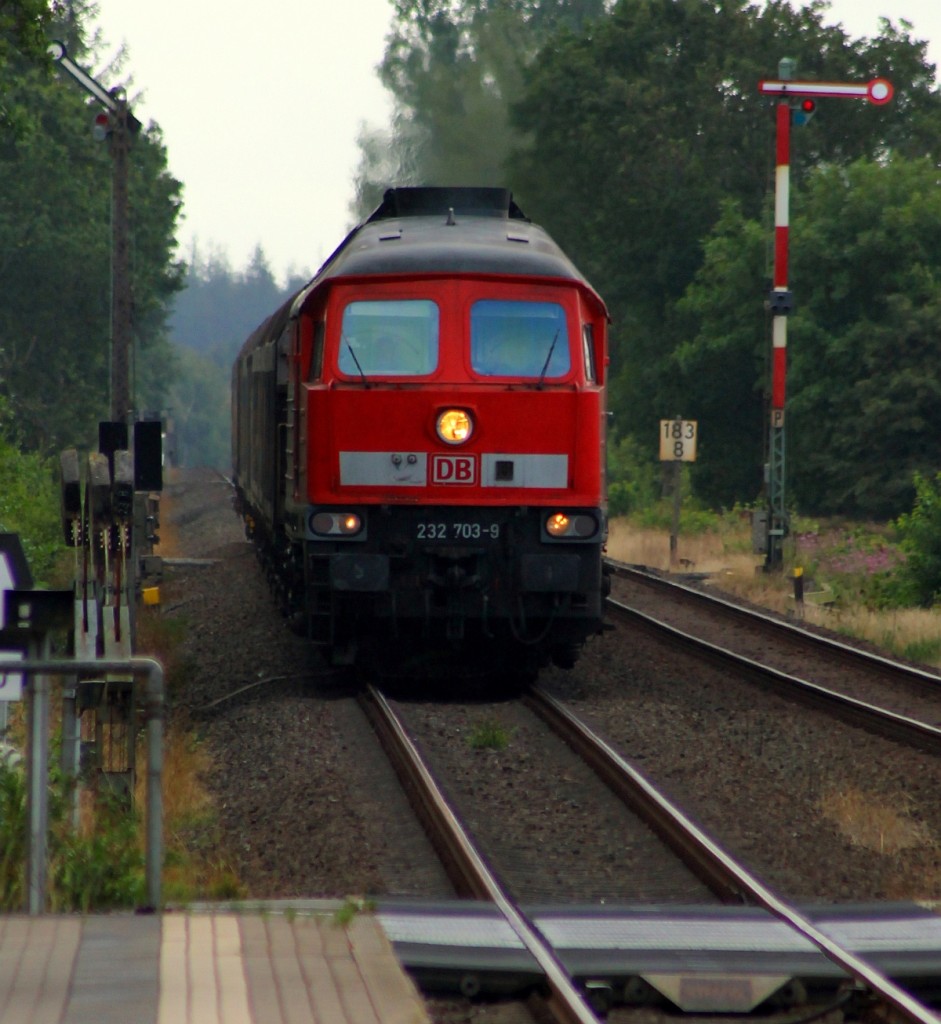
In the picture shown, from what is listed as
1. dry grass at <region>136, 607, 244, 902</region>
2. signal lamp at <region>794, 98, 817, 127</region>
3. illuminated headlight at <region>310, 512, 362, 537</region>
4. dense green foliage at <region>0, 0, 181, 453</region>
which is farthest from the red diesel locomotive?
dense green foliage at <region>0, 0, 181, 453</region>

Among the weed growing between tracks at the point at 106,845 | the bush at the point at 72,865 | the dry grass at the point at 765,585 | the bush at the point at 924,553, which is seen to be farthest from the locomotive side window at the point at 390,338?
the bush at the point at 924,553

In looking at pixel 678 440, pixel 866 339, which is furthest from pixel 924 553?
pixel 866 339

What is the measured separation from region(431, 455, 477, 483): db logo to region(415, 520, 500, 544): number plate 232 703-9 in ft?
1.00

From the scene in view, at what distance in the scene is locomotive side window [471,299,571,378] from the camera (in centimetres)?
1189

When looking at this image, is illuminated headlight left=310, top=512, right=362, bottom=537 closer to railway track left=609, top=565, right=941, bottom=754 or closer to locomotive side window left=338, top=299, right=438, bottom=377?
locomotive side window left=338, top=299, right=438, bottom=377

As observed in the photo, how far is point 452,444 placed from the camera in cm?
1167

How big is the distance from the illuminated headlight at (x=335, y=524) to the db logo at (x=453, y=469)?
0.64m

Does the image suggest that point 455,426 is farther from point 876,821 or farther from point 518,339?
point 876,821

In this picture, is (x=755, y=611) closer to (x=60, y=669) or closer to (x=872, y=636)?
(x=872, y=636)

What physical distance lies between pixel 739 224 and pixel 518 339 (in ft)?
91.8

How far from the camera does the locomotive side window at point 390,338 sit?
11.8 metres

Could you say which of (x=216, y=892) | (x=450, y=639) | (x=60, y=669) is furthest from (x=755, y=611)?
(x=60, y=669)

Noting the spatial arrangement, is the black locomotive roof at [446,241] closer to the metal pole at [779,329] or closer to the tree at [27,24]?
the tree at [27,24]

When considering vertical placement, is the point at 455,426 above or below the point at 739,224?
below
